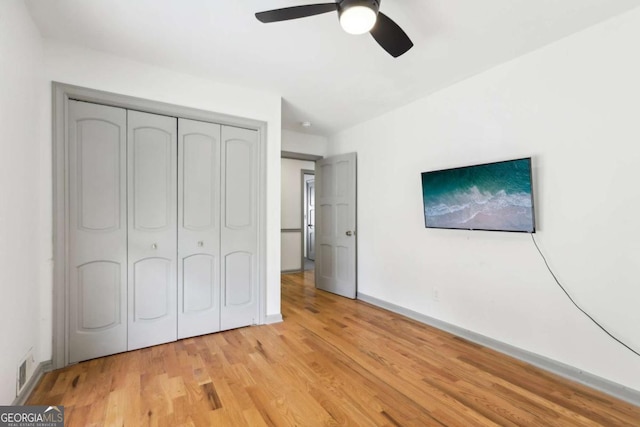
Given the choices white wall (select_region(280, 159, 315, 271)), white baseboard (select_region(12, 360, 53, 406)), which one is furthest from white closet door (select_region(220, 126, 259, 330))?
white wall (select_region(280, 159, 315, 271))

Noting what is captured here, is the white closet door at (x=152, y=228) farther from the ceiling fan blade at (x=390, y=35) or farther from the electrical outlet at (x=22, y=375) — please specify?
the ceiling fan blade at (x=390, y=35)

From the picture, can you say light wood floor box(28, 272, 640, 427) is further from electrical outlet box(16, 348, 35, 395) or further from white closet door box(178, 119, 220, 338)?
white closet door box(178, 119, 220, 338)

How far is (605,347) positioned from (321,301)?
9.78 feet

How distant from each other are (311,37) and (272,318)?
9.29 ft

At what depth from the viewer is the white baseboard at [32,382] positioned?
1.88m

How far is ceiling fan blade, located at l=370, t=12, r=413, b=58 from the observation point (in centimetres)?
173

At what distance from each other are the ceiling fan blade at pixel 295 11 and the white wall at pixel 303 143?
117 inches

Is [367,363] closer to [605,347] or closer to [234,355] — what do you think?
[234,355]

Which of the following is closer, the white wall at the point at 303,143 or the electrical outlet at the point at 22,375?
the electrical outlet at the point at 22,375

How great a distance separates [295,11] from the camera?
1652 millimetres

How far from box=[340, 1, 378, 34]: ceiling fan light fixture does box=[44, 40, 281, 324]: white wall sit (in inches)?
71.5

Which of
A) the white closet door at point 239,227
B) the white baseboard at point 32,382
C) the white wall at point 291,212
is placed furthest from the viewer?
the white wall at point 291,212

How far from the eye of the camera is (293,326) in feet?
10.7

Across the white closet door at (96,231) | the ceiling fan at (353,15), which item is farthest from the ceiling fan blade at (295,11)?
the white closet door at (96,231)
